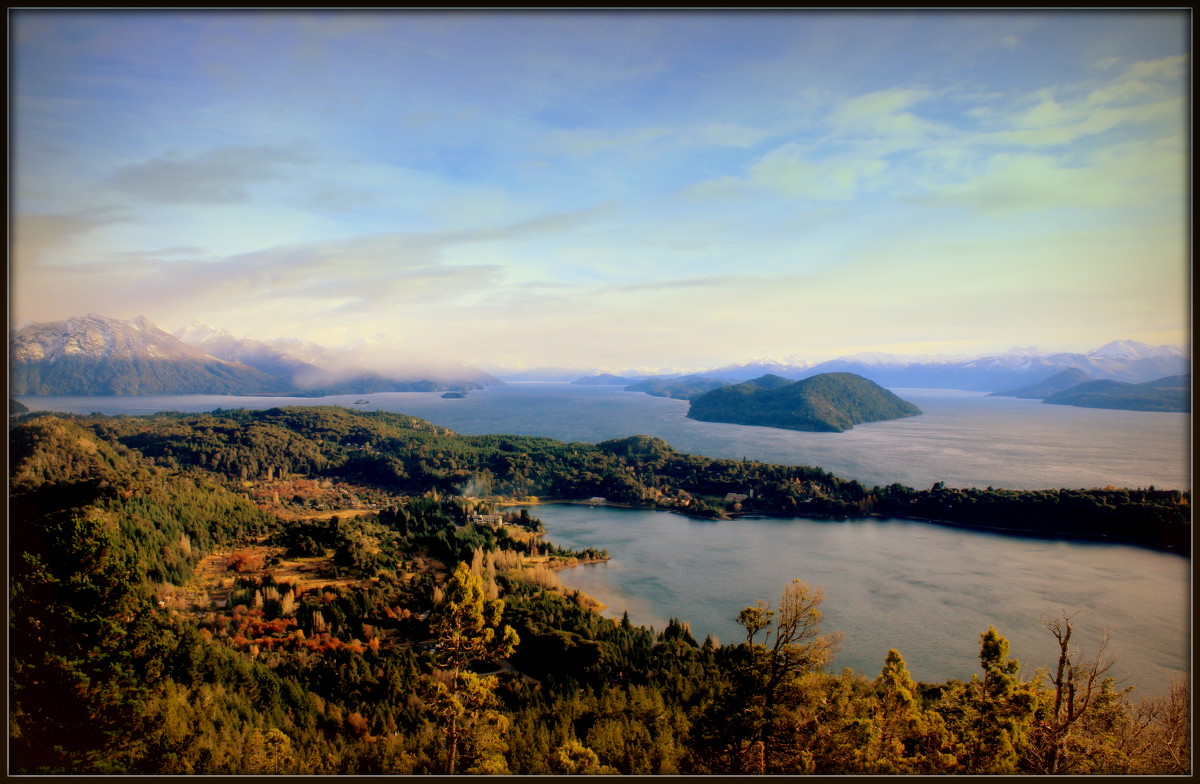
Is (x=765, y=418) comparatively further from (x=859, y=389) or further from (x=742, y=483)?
(x=742, y=483)

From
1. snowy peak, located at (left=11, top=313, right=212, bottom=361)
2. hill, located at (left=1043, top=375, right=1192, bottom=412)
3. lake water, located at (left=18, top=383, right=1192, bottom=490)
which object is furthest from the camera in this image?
hill, located at (left=1043, top=375, right=1192, bottom=412)

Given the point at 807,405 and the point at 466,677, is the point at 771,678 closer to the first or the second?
the point at 466,677

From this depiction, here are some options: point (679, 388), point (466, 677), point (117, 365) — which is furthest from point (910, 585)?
point (679, 388)

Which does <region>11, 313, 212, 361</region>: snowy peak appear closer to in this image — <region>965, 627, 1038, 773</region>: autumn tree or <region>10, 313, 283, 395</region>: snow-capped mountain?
<region>10, 313, 283, 395</region>: snow-capped mountain

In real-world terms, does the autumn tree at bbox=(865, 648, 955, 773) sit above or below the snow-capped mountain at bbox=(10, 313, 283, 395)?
below

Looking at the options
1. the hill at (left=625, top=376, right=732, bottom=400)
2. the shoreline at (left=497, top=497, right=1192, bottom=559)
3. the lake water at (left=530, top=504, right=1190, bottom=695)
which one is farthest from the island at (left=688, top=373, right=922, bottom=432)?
the lake water at (left=530, top=504, right=1190, bottom=695)

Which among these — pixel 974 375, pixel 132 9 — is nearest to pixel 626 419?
pixel 132 9
